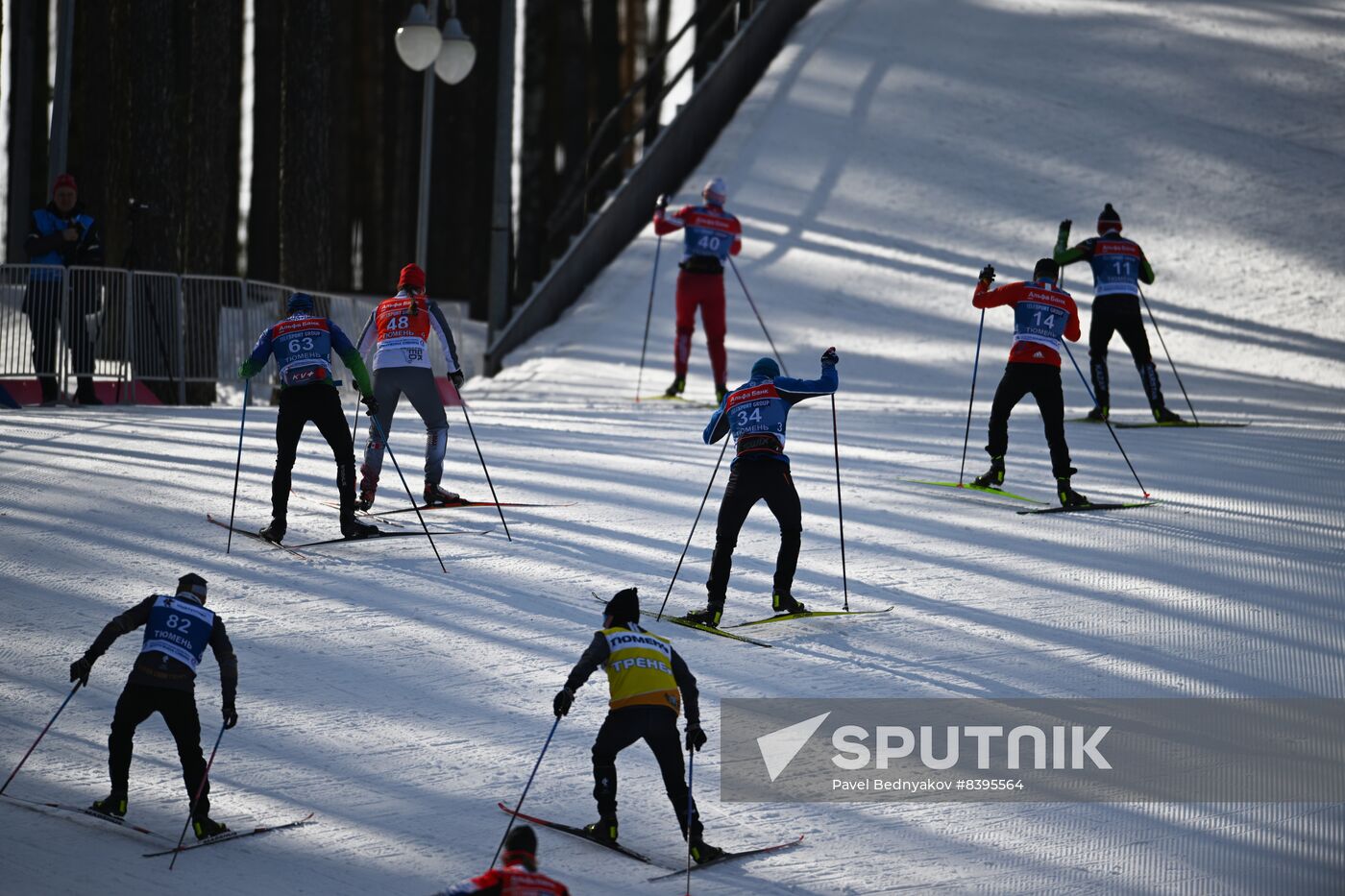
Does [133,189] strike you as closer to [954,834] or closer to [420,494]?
[420,494]

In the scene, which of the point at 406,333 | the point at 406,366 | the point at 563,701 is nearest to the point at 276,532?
the point at 406,366

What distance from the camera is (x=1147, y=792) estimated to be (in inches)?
304

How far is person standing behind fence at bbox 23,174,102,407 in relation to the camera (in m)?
16.0

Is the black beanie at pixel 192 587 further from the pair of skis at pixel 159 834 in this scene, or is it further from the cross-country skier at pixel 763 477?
the cross-country skier at pixel 763 477

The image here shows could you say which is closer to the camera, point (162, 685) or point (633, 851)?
point (633, 851)

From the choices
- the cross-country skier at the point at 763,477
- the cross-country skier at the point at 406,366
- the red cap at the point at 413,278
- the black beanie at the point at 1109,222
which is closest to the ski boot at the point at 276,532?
the cross-country skier at the point at 406,366

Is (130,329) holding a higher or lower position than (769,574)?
higher

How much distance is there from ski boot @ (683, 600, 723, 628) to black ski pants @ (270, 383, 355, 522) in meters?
2.78

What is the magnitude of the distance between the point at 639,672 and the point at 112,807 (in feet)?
7.97

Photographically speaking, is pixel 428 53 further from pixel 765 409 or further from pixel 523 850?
pixel 523 850

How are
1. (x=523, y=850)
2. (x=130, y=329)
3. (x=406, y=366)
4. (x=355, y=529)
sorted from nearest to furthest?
1. (x=523, y=850)
2. (x=355, y=529)
3. (x=406, y=366)
4. (x=130, y=329)

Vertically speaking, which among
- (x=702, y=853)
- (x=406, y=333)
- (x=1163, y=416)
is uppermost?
(x=406, y=333)

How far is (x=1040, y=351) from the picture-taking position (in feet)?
39.7

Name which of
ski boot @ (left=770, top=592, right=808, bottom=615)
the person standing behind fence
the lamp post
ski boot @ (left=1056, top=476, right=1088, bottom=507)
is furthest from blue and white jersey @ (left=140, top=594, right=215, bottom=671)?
the lamp post
